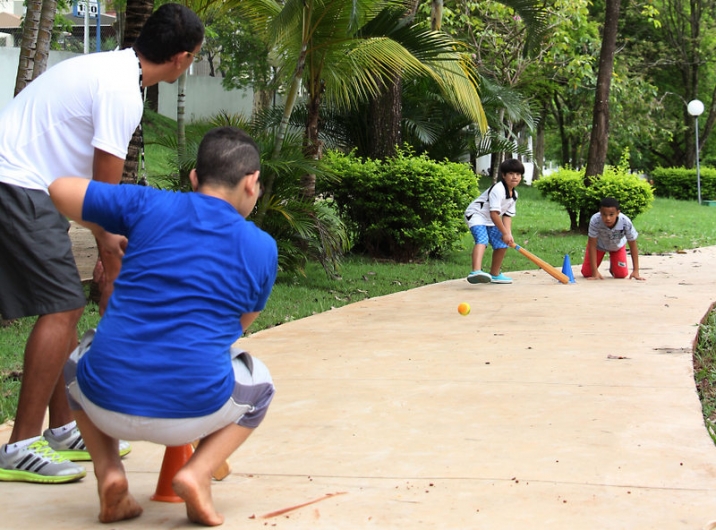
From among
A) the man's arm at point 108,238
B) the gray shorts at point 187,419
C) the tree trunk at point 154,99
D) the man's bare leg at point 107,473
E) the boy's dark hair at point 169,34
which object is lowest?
the man's bare leg at point 107,473

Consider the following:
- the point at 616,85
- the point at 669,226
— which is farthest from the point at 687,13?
the point at 669,226

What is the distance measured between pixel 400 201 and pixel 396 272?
43.8 inches

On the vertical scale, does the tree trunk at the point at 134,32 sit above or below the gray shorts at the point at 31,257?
above

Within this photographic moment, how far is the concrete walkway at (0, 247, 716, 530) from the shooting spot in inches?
120

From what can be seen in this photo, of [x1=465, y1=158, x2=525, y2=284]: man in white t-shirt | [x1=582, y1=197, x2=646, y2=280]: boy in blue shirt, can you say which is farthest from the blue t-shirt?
[x1=582, y1=197, x2=646, y2=280]: boy in blue shirt

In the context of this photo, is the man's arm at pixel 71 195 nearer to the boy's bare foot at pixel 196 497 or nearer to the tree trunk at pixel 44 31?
the boy's bare foot at pixel 196 497

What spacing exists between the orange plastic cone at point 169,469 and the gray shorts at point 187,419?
0.87 feet

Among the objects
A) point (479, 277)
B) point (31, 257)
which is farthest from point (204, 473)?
point (479, 277)

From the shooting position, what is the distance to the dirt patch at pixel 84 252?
25.5 feet

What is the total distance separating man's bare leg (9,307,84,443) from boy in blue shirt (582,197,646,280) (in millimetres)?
7095

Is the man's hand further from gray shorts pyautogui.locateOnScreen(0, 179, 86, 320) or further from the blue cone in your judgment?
the blue cone

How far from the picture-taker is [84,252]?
9148 millimetres

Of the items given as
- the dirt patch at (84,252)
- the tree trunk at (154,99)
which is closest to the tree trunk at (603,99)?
the dirt patch at (84,252)

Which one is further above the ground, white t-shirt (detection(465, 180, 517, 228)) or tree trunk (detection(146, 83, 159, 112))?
tree trunk (detection(146, 83, 159, 112))
